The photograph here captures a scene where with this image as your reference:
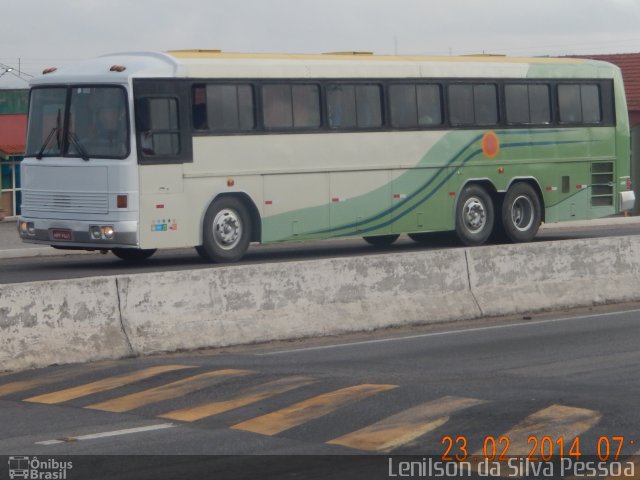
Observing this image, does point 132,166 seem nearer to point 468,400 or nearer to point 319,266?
point 319,266

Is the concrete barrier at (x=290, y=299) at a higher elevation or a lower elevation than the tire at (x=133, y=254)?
lower

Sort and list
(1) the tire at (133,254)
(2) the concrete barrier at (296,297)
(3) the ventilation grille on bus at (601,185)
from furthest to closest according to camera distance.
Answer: (3) the ventilation grille on bus at (601,185), (1) the tire at (133,254), (2) the concrete barrier at (296,297)

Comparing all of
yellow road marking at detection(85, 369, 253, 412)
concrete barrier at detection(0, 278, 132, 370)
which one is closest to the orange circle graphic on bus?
concrete barrier at detection(0, 278, 132, 370)

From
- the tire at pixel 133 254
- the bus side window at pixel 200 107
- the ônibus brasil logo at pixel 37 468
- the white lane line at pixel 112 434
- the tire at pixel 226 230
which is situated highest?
the bus side window at pixel 200 107

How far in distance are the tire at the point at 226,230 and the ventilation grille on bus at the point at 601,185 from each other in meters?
8.50

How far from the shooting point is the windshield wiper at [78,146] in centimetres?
2131

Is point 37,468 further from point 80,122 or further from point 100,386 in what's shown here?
point 80,122

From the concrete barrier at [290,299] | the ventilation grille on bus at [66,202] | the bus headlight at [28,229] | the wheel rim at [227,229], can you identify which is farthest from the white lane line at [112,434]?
the bus headlight at [28,229]

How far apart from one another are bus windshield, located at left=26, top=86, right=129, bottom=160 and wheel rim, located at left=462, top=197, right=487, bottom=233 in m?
7.45

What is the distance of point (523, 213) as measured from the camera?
87.6 ft

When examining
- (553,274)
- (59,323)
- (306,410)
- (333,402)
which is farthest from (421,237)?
(306,410)

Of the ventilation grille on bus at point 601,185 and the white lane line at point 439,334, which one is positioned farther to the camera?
the ventilation grille on bus at point 601,185

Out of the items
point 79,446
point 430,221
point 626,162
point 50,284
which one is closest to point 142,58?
point 430,221

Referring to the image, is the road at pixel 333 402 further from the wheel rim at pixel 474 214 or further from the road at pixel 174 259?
the wheel rim at pixel 474 214
